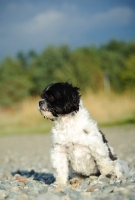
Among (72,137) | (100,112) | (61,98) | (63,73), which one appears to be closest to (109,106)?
(100,112)

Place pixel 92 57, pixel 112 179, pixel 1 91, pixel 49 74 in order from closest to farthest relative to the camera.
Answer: pixel 112 179 < pixel 1 91 < pixel 49 74 < pixel 92 57

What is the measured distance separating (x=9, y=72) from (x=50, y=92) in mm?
66385

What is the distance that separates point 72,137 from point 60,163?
1.52 feet

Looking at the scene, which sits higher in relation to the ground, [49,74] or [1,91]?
[49,74]

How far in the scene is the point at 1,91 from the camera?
58.2 meters

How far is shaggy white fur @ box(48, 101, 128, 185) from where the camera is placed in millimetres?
5500

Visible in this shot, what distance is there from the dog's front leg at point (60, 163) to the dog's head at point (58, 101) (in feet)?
1.56

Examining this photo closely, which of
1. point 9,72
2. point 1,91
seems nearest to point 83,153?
point 1,91

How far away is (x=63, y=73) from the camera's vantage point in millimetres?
57438

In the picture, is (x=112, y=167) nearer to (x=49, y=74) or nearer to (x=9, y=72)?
(x=49, y=74)

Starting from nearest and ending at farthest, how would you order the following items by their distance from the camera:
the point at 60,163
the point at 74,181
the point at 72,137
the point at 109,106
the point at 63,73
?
the point at 72,137
the point at 60,163
the point at 74,181
the point at 109,106
the point at 63,73

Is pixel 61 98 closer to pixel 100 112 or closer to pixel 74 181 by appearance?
pixel 74 181

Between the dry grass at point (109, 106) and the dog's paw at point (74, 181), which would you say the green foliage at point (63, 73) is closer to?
the dry grass at point (109, 106)

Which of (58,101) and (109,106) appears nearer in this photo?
(58,101)
